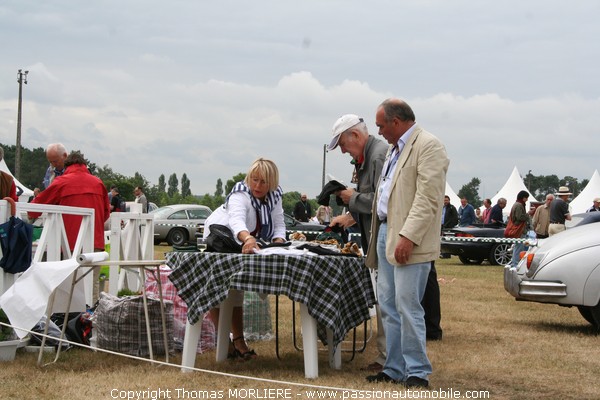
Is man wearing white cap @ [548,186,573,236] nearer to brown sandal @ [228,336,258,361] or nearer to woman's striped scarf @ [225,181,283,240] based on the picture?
brown sandal @ [228,336,258,361]

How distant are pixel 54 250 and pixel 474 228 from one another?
15795 millimetres

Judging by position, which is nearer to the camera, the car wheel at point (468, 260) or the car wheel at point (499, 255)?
the car wheel at point (499, 255)

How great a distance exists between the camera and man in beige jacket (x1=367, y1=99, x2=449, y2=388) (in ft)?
18.5

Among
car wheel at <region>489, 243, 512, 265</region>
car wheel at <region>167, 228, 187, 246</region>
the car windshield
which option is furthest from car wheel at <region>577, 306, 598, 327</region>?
the car windshield

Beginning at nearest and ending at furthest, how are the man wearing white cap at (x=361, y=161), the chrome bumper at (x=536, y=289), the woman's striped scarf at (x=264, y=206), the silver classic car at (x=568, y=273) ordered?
the man wearing white cap at (x=361, y=161) < the woman's striped scarf at (x=264, y=206) < the silver classic car at (x=568, y=273) < the chrome bumper at (x=536, y=289)

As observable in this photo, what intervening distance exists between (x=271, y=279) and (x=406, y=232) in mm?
960

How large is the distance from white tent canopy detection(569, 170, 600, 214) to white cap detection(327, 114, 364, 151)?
50308 mm

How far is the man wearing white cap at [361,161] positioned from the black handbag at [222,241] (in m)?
0.87

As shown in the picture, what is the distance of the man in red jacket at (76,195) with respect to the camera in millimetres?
9086

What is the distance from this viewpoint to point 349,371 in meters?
6.62

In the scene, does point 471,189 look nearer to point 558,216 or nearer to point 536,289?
point 558,216

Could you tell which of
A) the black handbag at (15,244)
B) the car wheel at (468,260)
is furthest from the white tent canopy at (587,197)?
the black handbag at (15,244)

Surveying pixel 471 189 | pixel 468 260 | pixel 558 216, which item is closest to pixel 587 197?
pixel 468 260

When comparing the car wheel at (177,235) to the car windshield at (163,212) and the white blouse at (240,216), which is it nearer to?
the car windshield at (163,212)
